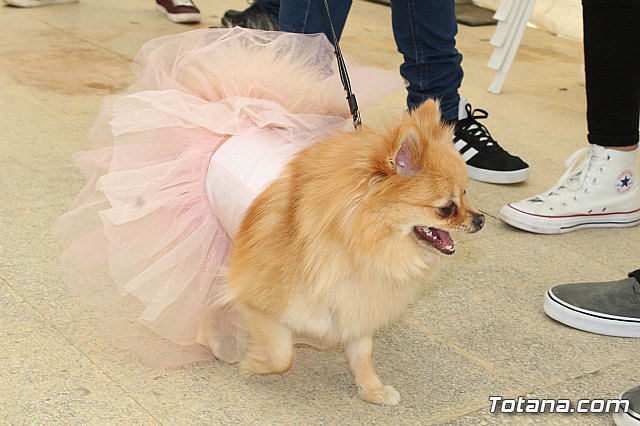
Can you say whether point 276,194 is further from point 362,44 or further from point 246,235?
point 362,44

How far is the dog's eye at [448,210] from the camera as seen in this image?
1576 millimetres

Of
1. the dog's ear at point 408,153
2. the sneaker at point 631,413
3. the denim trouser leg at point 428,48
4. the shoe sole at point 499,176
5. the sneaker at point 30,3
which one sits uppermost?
the dog's ear at point 408,153

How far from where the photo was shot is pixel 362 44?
4.80 m

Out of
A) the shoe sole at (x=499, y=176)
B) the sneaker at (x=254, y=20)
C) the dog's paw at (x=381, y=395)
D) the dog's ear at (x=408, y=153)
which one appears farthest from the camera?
the sneaker at (x=254, y=20)

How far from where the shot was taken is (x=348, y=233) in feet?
5.04

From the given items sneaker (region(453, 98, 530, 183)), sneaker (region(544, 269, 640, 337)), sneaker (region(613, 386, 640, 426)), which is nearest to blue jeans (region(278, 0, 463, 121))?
sneaker (region(453, 98, 530, 183))

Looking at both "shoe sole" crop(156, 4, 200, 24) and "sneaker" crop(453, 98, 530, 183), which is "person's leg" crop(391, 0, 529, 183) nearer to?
"sneaker" crop(453, 98, 530, 183)

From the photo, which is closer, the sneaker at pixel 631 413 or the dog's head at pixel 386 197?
the dog's head at pixel 386 197

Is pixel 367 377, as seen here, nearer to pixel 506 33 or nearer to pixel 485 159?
pixel 485 159

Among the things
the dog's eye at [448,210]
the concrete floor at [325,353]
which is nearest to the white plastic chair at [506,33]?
the concrete floor at [325,353]

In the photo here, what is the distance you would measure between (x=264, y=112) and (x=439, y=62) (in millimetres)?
1094

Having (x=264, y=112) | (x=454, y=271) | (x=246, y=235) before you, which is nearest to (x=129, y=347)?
(x=246, y=235)

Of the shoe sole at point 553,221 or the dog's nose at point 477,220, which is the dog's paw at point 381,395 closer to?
the dog's nose at point 477,220

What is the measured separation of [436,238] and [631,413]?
0.54 m
